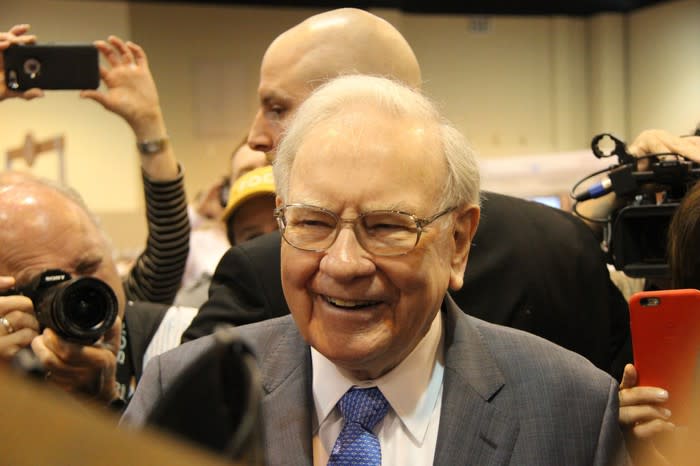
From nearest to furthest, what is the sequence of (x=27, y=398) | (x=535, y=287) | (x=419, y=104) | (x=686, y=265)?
(x=27, y=398) → (x=419, y=104) → (x=686, y=265) → (x=535, y=287)

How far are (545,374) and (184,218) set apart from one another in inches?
47.1

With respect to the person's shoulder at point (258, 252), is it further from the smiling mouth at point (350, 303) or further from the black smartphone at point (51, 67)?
the black smartphone at point (51, 67)

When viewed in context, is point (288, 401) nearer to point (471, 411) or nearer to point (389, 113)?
point (471, 411)

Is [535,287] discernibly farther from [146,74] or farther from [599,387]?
[146,74]

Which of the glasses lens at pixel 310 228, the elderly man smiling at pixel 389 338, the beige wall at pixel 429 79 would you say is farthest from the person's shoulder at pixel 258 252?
the beige wall at pixel 429 79

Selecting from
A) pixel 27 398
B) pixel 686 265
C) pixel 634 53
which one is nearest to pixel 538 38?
pixel 634 53

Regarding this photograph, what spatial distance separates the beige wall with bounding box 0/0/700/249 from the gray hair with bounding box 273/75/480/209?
677 cm

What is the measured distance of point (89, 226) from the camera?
6.40 feet

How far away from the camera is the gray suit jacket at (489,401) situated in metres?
1.33

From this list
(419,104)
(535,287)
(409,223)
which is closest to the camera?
(409,223)

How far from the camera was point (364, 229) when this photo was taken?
1.30 meters

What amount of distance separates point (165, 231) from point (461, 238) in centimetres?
106

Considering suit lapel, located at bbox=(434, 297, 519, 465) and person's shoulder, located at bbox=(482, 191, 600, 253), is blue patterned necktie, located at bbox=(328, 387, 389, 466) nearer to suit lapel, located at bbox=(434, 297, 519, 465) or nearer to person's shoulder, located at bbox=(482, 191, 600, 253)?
suit lapel, located at bbox=(434, 297, 519, 465)

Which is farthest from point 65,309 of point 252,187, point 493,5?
point 493,5
